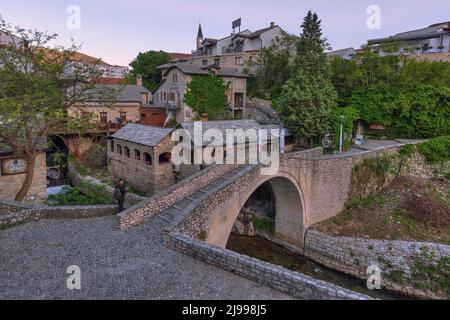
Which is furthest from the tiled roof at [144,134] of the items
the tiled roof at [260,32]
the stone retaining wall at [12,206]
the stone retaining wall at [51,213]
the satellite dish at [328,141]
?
the tiled roof at [260,32]

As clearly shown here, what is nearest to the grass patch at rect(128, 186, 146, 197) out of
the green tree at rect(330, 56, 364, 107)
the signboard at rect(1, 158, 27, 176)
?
the signboard at rect(1, 158, 27, 176)

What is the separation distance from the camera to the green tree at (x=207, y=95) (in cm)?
2808

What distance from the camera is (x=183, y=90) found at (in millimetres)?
28219

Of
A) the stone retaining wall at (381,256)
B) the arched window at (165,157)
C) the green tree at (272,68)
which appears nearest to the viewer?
the stone retaining wall at (381,256)

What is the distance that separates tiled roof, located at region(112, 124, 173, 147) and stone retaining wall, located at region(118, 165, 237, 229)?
6.20 metres

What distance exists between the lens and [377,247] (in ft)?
52.6

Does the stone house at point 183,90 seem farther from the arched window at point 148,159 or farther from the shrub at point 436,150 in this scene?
the shrub at point 436,150

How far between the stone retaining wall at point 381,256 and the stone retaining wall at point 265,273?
11344mm

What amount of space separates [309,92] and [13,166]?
1911 cm

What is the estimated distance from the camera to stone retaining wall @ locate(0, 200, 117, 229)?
9.98 m

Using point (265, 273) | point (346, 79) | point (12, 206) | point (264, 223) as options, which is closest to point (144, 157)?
point (12, 206)

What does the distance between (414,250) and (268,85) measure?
905 inches

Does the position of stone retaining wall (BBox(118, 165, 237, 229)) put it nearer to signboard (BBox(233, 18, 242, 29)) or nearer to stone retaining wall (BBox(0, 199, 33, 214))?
stone retaining wall (BBox(0, 199, 33, 214))

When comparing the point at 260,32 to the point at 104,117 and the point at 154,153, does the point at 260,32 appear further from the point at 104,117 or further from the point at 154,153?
the point at 154,153
